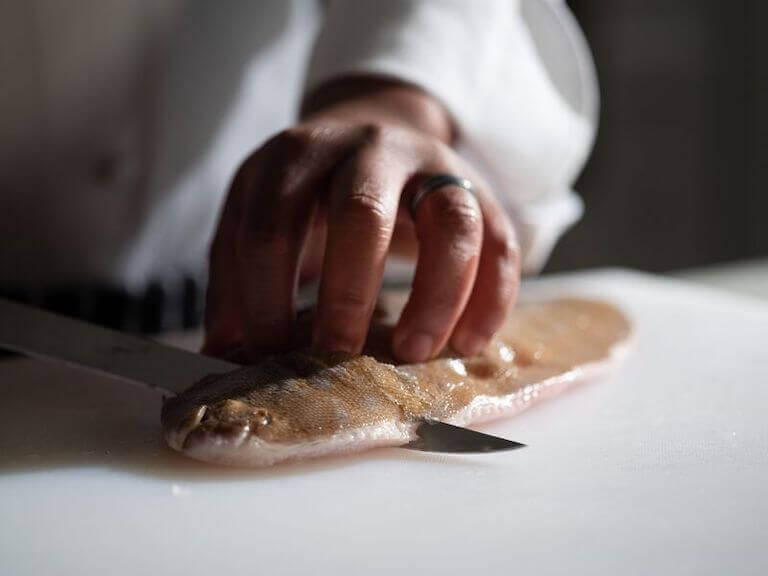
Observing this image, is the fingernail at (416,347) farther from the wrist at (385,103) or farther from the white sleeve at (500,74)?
the white sleeve at (500,74)

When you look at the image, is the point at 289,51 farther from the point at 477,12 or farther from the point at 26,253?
the point at 26,253

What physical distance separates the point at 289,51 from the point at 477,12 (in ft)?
1.21

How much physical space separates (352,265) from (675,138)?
304cm

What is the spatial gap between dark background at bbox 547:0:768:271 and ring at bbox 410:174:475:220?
2400mm

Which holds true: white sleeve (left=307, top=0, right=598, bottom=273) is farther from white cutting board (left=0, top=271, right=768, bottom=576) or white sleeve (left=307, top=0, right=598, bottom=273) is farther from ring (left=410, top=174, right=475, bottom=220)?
white cutting board (left=0, top=271, right=768, bottom=576)

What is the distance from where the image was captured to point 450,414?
0.81m

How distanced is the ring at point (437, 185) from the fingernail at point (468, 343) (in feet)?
0.52

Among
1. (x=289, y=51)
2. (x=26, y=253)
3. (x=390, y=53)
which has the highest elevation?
(x=390, y=53)

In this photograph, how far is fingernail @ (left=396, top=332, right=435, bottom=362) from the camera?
2.87ft

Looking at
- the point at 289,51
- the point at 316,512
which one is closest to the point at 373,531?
the point at 316,512

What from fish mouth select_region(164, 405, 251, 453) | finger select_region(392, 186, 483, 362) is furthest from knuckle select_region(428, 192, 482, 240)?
fish mouth select_region(164, 405, 251, 453)

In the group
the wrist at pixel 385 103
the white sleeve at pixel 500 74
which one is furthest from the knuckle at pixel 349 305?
the white sleeve at pixel 500 74

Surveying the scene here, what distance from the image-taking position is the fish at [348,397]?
0.72 metres

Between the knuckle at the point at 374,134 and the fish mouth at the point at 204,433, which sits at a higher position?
the knuckle at the point at 374,134
